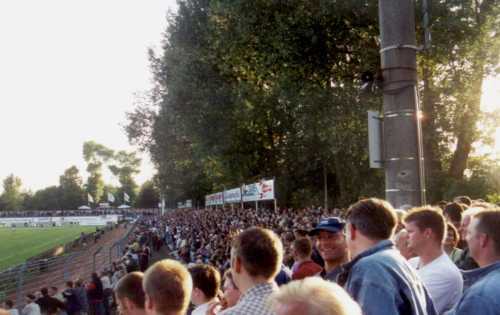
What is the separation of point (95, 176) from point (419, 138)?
143714mm

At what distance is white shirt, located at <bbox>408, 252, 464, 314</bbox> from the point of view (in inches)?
137

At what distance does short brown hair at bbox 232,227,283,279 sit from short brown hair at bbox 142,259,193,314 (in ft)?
1.27

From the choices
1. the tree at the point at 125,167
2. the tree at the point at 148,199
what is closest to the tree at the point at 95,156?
the tree at the point at 125,167

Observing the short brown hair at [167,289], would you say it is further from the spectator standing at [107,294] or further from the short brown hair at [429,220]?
the spectator standing at [107,294]

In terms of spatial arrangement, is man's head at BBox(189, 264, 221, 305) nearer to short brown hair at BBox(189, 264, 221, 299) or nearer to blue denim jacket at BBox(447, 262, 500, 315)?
short brown hair at BBox(189, 264, 221, 299)

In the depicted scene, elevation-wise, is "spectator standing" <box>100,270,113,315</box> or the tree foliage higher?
the tree foliage

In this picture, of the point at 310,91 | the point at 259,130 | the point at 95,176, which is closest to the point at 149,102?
the point at 259,130

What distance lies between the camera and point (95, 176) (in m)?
142

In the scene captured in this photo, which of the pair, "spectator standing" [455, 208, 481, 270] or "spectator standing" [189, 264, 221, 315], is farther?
"spectator standing" [455, 208, 481, 270]

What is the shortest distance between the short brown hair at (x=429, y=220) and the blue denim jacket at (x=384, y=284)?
0.94 meters

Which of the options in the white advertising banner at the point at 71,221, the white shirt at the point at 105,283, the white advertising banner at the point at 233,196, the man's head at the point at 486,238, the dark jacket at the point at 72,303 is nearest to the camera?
the man's head at the point at 486,238

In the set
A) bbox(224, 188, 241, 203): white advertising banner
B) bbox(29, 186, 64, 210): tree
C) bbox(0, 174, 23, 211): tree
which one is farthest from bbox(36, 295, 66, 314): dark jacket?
bbox(0, 174, 23, 211): tree

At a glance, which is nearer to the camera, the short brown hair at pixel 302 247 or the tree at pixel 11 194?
the short brown hair at pixel 302 247

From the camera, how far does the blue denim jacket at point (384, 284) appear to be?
2451 mm
